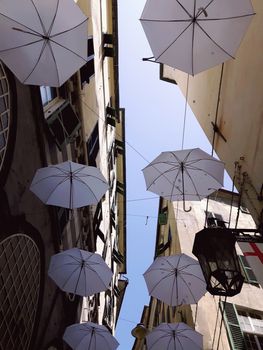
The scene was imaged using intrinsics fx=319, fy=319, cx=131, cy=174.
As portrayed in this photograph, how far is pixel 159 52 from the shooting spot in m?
6.45

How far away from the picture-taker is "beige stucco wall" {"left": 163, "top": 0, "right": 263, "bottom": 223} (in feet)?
24.8

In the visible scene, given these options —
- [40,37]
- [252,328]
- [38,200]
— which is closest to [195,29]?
[40,37]

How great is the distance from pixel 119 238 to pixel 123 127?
1416 cm

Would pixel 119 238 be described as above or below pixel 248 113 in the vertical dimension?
below

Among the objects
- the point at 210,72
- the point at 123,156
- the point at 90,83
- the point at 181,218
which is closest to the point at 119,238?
the point at 123,156

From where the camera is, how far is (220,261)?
5250mm

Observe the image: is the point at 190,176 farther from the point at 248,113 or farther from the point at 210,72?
the point at 210,72

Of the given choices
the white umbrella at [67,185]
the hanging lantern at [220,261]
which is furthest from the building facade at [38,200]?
the hanging lantern at [220,261]

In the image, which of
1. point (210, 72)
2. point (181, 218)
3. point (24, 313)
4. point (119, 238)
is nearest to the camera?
point (24, 313)

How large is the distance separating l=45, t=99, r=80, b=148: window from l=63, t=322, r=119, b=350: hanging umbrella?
704cm

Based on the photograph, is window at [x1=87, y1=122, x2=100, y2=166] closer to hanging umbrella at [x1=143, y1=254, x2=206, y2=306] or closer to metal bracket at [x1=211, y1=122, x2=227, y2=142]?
metal bracket at [x1=211, y1=122, x2=227, y2=142]

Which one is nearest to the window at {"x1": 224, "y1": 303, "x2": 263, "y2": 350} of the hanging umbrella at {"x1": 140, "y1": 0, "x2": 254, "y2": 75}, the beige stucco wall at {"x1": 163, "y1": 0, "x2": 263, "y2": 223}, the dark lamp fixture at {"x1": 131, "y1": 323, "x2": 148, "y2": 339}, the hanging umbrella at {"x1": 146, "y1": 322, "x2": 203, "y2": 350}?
the hanging umbrella at {"x1": 146, "y1": 322, "x2": 203, "y2": 350}

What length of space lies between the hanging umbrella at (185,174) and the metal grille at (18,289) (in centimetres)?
412

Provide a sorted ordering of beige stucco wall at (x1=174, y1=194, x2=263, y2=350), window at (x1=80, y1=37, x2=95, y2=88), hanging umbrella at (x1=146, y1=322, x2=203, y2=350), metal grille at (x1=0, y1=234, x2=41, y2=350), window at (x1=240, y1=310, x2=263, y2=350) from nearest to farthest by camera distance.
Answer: metal grille at (x1=0, y1=234, x2=41, y2=350) < hanging umbrella at (x1=146, y1=322, x2=203, y2=350) < window at (x1=240, y1=310, x2=263, y2=350) < beige stucco wall at (x1=174, y1=194, x2=263, y2=350) < window at (x1=80, y1=37, x2=95, y2=88)
